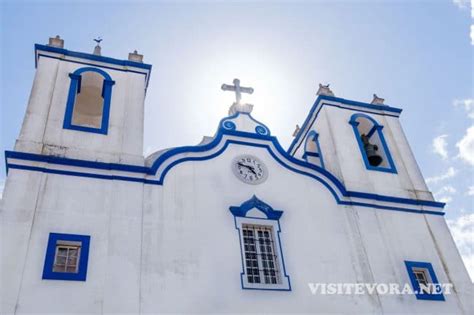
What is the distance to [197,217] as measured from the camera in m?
10.9

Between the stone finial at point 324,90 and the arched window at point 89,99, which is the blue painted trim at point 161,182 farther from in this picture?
the stone finial at point 324,90

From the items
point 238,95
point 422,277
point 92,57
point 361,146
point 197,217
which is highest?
point 92,57

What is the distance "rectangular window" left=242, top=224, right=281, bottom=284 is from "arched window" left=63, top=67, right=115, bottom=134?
4.32 m

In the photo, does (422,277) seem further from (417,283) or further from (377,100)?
(377,100)

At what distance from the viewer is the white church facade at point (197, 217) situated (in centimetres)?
957

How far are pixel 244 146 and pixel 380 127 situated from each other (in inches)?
191

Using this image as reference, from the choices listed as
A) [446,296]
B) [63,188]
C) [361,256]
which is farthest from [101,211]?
[446,296]

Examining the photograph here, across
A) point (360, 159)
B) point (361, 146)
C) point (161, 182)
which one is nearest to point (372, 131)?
point (361, 146)

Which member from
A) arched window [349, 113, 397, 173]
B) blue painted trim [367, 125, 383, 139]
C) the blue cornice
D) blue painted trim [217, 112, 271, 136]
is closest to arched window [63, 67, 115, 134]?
the blue cornice

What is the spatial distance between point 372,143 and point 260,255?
20.3 feet

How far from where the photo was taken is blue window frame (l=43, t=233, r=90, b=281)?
924cm

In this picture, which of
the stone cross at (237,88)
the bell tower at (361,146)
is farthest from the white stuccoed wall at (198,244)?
the stone cross at (237,88)

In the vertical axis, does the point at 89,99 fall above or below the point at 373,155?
above

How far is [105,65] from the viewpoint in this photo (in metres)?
13.6
